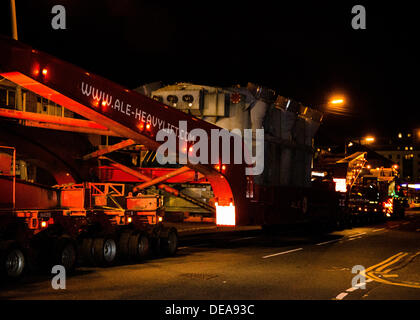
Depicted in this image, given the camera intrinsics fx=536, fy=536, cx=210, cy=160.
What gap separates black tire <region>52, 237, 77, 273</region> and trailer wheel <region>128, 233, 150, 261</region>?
6.77ft

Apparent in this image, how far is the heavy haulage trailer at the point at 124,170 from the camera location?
10680 millimetres

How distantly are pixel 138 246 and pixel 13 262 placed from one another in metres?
3.99

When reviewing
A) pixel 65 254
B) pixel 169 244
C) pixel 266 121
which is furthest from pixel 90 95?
pixel 266 121

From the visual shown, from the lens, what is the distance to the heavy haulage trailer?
1068 centimetres

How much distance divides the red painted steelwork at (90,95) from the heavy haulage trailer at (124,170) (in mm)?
21

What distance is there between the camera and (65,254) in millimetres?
11688

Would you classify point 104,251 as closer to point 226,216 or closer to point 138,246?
point 138,246

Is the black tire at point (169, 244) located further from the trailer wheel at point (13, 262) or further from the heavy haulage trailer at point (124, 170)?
the trailer wheel at point (13, 262)

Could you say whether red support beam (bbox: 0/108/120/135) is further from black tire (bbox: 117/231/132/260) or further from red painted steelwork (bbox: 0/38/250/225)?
black tire (bbox: 117/231/132/260)

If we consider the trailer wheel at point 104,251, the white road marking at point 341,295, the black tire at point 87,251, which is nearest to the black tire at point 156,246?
the trailer wheel at point 104,251

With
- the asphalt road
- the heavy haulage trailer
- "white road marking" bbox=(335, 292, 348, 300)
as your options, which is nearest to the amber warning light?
the heavy haulage trailer

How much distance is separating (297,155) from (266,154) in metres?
3.29
